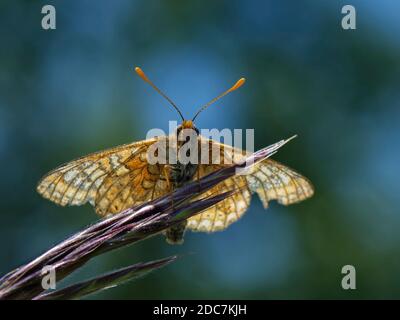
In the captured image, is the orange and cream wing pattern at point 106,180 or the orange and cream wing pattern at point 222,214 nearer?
the orange and cream wing pattern at point 106,180

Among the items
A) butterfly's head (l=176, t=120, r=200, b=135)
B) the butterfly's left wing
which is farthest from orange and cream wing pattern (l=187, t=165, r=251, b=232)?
butterfly's head (l=176, t=120, r=200, b=135)

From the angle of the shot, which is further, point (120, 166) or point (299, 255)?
point (299, 255)

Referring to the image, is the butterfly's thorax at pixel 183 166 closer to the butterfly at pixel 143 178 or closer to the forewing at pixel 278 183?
the butterfly at pixel 143 178

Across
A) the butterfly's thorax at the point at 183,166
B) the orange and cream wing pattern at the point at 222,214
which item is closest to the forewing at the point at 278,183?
the orange and cream wing pattern at the point at 222,214

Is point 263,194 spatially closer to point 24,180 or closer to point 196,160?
point 196,160

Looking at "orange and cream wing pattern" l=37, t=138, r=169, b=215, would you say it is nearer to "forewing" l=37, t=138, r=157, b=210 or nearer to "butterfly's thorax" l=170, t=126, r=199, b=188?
"forewing" l=37, t=138, r=157, b=210

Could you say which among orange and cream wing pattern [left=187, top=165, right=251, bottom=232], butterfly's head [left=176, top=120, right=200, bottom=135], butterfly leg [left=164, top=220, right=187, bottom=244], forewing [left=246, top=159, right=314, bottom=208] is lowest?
butterfly leg [left=164, top=220, right=187, bottom=244]
